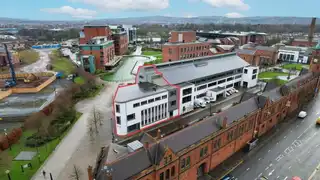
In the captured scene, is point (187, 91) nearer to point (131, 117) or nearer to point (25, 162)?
point (131, 117)

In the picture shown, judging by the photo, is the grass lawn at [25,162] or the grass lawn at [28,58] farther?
the grass lawn at [28,58]

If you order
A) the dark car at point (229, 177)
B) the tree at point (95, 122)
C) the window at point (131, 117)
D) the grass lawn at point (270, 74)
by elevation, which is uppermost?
the window at point (131, 117)

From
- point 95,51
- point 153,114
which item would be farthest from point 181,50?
point 153,114

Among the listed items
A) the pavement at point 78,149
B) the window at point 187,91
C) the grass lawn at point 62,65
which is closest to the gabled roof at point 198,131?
the pavement at point 78,149

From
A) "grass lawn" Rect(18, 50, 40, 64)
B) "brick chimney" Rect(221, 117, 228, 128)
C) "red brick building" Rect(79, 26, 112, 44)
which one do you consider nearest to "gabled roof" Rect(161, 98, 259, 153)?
"brick chimney" Rect(221, 117, 228, 128)

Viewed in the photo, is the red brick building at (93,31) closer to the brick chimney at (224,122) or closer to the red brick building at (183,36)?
the red brick building at (183,36)

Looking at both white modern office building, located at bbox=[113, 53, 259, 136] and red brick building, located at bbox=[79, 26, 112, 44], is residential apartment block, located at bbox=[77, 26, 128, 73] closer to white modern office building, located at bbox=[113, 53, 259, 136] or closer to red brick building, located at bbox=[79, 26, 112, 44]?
red brick building, located at bbox=[79, 26, 112, 44]

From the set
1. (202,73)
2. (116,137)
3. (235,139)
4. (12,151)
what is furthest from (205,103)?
(12,151)
